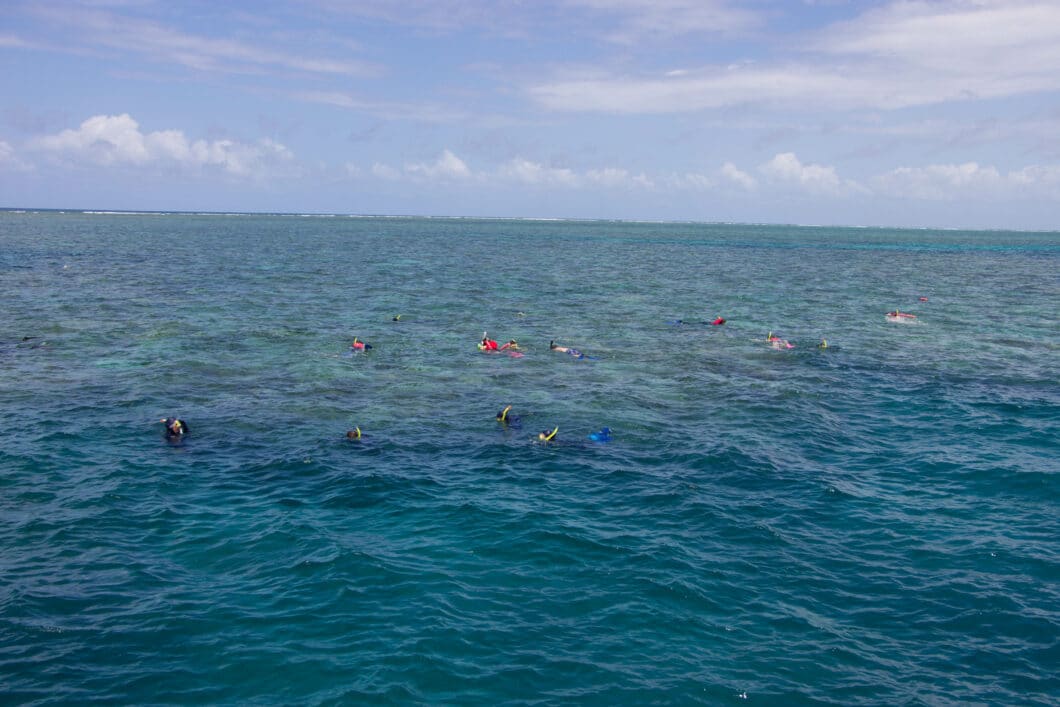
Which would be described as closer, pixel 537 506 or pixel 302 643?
pixel 302 643

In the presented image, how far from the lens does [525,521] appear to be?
2234 cm

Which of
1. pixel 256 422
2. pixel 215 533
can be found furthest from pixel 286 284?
pixel 215 533

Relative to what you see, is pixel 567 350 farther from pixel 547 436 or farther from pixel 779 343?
pixel 547 436

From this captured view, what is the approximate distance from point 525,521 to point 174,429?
617 inches

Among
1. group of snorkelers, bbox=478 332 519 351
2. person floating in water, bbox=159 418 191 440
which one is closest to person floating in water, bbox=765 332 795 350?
group of snorkelers, bbox=478 332 519 351

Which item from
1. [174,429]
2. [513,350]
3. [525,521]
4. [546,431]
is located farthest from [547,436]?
[513,350]

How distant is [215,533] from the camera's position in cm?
2128

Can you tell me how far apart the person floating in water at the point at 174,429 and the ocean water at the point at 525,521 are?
1.94ft

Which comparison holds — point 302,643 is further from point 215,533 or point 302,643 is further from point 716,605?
point 716,605

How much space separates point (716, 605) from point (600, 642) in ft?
11.4

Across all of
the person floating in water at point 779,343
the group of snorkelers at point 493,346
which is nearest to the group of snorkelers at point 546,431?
the group of snorkelers at point 493,346

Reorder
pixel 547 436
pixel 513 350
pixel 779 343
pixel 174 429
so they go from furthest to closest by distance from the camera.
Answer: pixel 779 343 → pixel 513 350 → pixel 547 436 → pixel 174 429

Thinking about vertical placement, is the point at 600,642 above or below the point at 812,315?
below

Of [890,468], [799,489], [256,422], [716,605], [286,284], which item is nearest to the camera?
[716,605]
